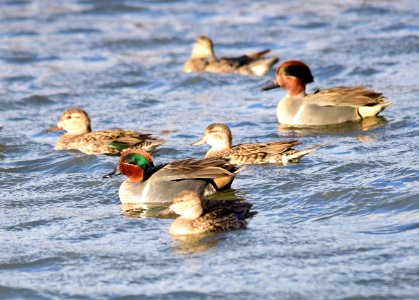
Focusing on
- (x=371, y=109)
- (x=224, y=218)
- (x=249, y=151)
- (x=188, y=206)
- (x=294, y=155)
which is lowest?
(x=224, y=218)

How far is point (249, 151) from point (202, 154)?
3.67 ft

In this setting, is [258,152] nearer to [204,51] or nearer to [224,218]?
[224,218]

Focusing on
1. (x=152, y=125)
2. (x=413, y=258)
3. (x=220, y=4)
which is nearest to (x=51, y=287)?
(x=413, y=258)

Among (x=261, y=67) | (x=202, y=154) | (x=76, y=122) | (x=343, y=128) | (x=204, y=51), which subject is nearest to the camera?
(x=202, y=154)

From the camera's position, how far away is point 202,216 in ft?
33.0

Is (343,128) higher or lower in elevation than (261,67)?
lower

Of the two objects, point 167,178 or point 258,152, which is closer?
point 167,178

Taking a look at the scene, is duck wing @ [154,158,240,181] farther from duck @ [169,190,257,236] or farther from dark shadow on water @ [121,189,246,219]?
duck @ [169,190,257,236]

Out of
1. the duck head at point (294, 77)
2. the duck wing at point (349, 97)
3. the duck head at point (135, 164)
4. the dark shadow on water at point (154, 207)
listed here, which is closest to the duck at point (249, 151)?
the dark shadow on water at point (154, 207)

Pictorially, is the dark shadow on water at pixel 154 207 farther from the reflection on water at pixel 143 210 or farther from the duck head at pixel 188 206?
the duck head at pixel 188 206

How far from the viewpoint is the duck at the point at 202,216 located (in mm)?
9984

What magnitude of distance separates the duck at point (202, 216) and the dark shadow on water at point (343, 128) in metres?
4.64

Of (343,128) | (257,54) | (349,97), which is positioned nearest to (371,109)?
(349,97)

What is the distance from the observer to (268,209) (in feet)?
35.6
